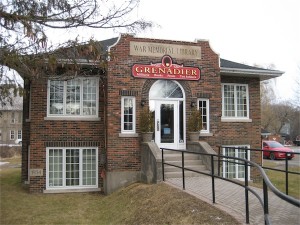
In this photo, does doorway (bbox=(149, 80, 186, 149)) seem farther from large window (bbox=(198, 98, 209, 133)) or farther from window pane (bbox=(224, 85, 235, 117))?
window pane (bbox=(224, 85, 235, 117))

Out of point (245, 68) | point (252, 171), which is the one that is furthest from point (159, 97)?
point (252, 171)

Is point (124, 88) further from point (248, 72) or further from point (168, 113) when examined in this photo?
point (248, 72)

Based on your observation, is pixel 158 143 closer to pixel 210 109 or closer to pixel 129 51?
pixel 210 109

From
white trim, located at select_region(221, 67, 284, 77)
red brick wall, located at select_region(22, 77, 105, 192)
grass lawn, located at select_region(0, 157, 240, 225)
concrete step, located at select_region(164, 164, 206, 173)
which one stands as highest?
white trim, located at select_region(221, 67, 284, 77)

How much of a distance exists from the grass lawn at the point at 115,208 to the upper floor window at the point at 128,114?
2.32 metres

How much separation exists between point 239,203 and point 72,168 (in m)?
7.66

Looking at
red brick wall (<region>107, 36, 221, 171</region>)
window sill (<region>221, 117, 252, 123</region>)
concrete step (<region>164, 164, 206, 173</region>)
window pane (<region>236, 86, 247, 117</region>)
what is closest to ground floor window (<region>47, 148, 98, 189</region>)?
red brick wall (<region>107, 36, 221, 171</region>)

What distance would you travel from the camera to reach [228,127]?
15891 millimetres

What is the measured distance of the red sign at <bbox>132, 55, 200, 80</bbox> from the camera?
543 inches

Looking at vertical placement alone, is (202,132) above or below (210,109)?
below

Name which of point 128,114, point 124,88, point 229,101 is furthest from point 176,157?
point 229,101

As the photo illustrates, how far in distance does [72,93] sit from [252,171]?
28.9ft

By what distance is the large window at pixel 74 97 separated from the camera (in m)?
14.0

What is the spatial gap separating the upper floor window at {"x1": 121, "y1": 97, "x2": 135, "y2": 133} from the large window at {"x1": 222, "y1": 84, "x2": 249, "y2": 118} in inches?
184
